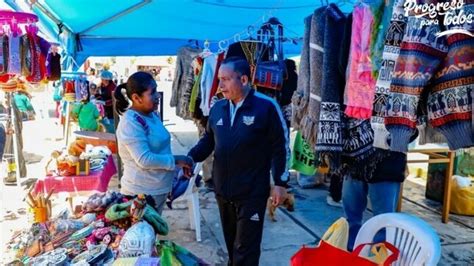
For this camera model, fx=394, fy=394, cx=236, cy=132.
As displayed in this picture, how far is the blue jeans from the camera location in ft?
7.49

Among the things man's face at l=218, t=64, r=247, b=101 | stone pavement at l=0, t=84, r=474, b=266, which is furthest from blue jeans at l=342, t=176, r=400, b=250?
stone pavement at l=0, t=84, r=474, b=266

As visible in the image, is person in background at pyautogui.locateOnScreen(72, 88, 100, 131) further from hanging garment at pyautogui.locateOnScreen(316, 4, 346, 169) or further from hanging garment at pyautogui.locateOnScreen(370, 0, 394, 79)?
hanging garment at pyautogui.locateOnScreen(370, 0, 394, 79)

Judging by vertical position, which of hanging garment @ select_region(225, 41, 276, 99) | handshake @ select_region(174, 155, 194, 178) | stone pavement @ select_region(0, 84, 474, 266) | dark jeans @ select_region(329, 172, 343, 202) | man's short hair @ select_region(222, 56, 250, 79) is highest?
hanging garment @ select_region(225, 41, 276, 99)

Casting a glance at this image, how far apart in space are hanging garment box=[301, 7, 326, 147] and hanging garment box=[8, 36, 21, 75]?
3.09 metres

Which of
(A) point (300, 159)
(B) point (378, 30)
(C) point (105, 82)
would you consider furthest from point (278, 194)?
(C) point (105, 82)

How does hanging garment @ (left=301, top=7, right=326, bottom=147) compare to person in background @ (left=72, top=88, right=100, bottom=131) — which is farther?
person in background @ (left=72, top=88, right=100, bottom=131)

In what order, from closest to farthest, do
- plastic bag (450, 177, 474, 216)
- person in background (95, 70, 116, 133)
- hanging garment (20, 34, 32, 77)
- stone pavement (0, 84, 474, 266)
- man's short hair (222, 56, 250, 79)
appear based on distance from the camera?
man's short hair (222, 56, 250, 79), stone pavement (0, 84, 474, 266), hanging garment (20, 34, 32, 77), plastic bag (450, 177, 474, 216), person in background (95, 70, 116, 133)

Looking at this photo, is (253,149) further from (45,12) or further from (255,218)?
(45,12)

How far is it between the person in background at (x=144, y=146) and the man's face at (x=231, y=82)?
18.6 inches

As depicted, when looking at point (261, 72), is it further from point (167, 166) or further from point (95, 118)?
point (95, 118)

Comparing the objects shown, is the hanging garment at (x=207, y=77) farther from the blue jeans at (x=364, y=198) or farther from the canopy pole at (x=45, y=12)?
the blue jeans at (x=364, y=198)

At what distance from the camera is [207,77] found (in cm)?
459

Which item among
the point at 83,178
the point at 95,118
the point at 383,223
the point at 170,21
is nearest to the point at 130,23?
the point at 170,21

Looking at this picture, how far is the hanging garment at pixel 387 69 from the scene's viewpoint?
1.37 metres
